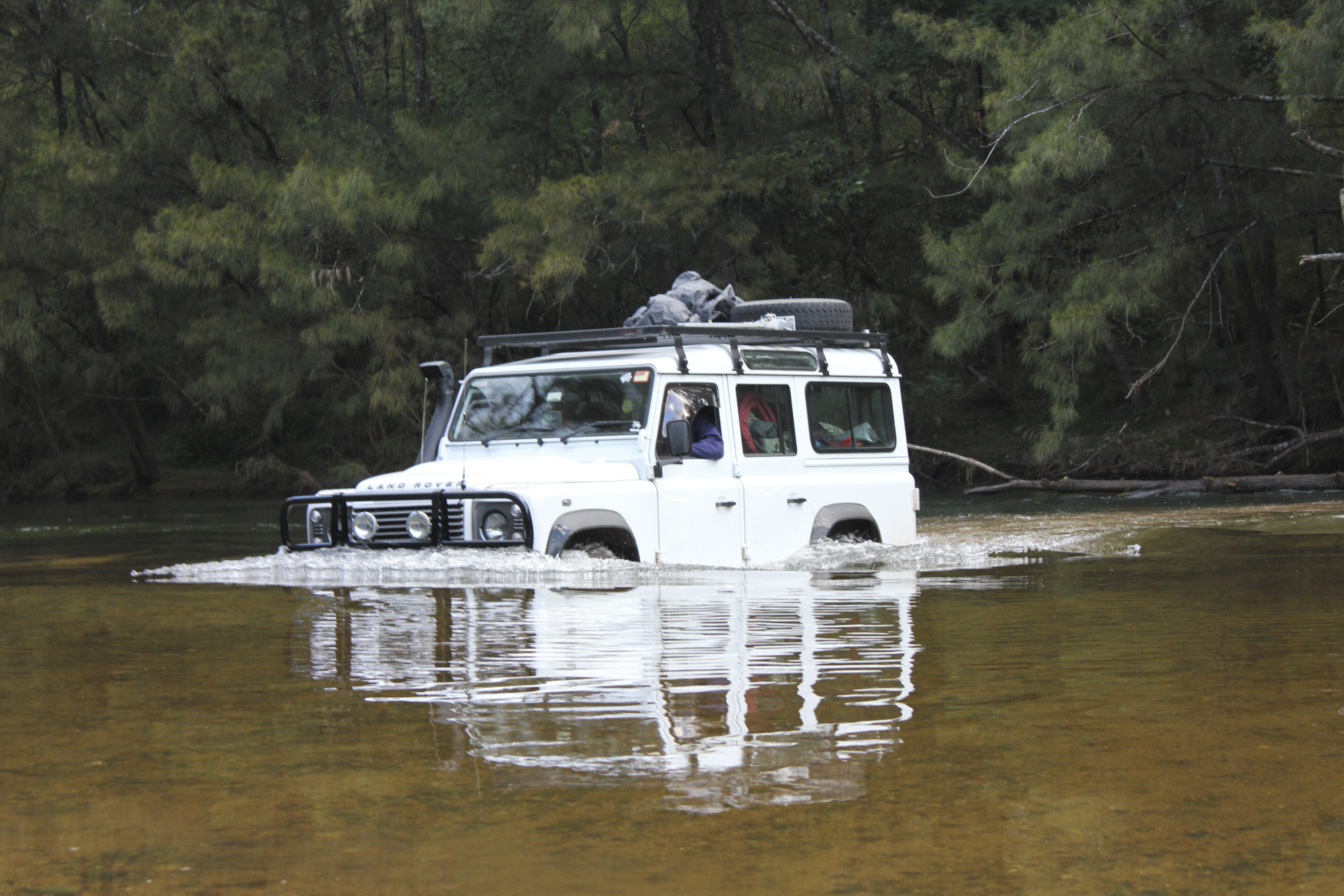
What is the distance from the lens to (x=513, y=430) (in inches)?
369

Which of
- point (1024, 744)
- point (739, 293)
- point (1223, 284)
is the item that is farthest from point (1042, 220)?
point (1024, 744)

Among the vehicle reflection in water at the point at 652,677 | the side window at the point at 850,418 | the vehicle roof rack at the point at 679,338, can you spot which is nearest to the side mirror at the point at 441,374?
the vehicle roof rack at the point at 679,338

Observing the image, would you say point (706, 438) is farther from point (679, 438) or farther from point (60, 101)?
point (60, 101)

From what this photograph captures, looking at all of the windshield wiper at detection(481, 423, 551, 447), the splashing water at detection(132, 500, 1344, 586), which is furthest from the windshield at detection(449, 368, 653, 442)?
the splashing water at detection(132, 500, 1344, 586)

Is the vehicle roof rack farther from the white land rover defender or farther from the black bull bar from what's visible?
the black bull bar

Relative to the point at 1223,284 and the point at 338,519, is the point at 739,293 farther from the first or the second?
the point at 338,519

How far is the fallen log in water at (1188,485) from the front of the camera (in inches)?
717

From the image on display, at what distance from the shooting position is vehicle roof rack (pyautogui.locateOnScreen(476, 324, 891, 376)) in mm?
9234

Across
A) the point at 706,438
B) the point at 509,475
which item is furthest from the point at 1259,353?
the point at 509,475

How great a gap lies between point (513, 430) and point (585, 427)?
1.73 feet

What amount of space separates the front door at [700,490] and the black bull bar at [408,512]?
1.10m

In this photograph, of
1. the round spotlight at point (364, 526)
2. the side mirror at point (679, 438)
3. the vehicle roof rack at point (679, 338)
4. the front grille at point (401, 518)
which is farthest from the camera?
the vehicle roof rack at point (679, 338)

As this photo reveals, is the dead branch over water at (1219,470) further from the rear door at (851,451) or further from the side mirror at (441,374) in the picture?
the side mirror at (441,374)

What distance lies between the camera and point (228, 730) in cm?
432
